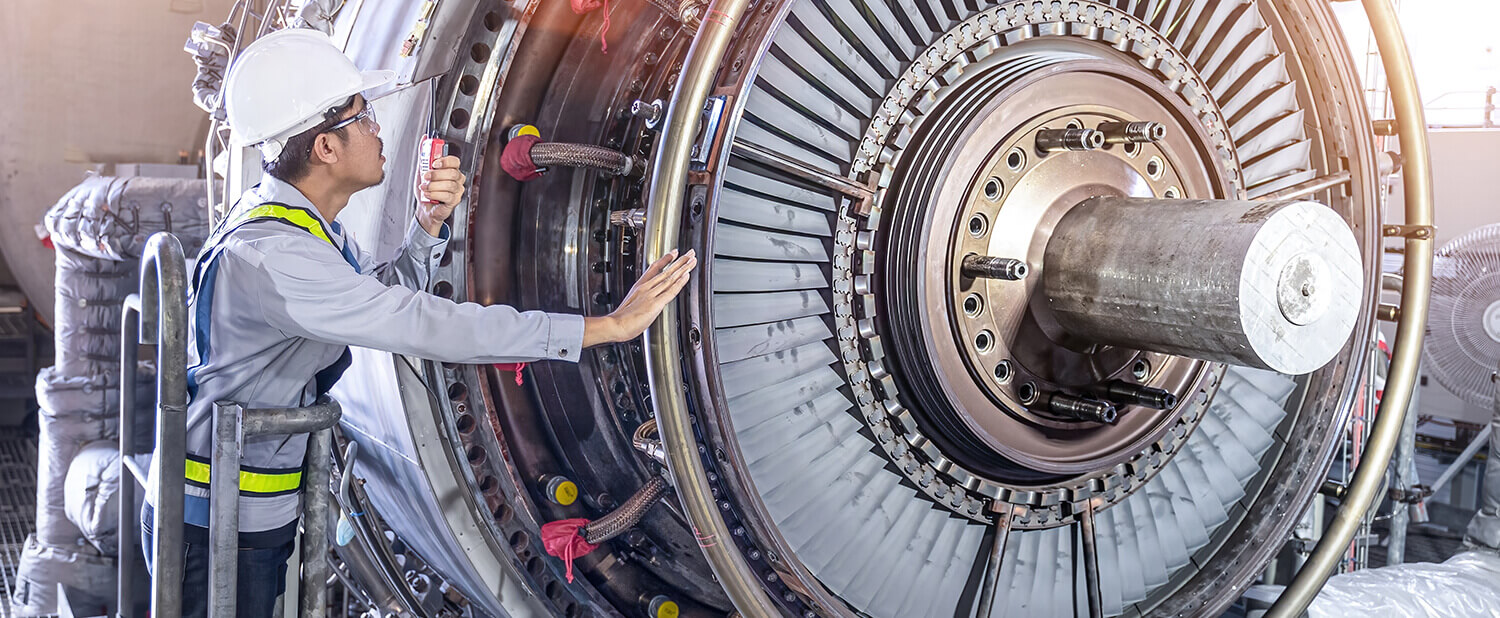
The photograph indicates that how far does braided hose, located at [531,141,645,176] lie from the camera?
176cm

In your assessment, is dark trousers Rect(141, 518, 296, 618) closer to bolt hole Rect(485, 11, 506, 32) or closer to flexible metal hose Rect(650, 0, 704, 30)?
bolt hole Rect(485, 11, 506, 32)

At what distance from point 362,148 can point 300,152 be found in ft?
0.34

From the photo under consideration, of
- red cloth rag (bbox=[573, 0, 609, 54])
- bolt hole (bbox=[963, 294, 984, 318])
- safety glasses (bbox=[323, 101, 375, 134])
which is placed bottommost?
bolt hole (bbox=[963, 294, 984, 318])

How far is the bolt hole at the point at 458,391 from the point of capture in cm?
182

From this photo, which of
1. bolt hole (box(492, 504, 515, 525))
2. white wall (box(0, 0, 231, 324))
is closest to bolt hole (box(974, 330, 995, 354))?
bolt hole (box(492, 504, 515, 525))

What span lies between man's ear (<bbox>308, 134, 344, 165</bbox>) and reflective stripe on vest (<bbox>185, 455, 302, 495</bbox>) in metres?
0.53

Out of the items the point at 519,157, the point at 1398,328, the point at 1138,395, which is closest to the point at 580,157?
the point at 519,157

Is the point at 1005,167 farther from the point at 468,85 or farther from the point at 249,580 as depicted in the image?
the point at 249,580

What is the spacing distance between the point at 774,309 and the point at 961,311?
0.31m

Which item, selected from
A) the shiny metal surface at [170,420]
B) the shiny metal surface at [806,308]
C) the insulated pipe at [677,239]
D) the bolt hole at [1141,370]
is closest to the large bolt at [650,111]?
the shiny metal surface at [806,308]

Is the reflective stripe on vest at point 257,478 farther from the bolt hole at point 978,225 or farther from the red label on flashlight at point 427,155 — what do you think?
the bolt hole at point 978,225

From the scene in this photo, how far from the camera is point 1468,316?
5.91m

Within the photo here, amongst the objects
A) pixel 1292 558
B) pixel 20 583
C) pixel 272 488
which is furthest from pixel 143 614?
pixel 1292 558

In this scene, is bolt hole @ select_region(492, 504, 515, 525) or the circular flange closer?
the circular flange
